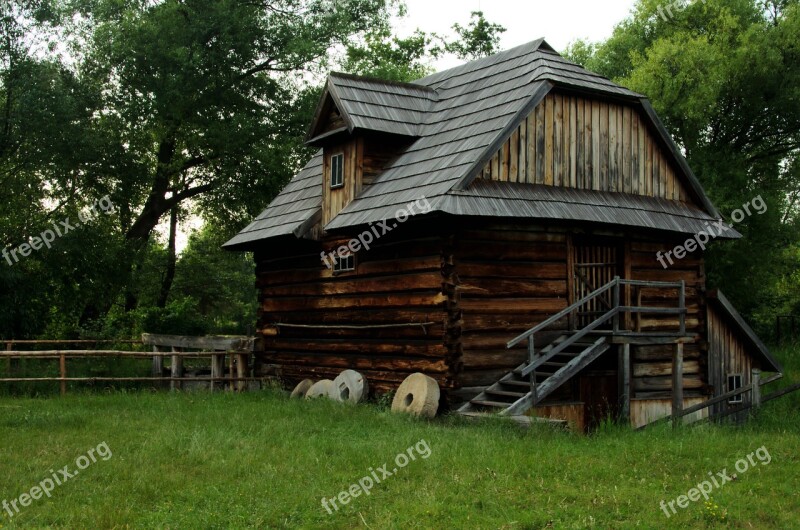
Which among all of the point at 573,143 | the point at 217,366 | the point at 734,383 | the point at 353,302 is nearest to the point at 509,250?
the point at 573,143

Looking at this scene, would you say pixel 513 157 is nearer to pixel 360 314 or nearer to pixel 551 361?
pixel 551 361

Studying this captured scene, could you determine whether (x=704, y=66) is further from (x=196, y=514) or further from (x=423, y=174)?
(x=196, y=514)

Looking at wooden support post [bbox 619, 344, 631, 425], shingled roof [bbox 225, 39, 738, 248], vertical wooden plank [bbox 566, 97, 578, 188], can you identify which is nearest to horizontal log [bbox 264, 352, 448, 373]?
shingled roof [bbox 225, 39, 738, 248]

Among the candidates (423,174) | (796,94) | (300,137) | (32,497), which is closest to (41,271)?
(300,137)

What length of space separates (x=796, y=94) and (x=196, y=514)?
2372cm

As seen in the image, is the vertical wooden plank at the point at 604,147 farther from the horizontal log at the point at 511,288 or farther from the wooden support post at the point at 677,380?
the wooden support post at the point at 677,380

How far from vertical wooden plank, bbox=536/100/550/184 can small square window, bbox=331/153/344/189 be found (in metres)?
4.10

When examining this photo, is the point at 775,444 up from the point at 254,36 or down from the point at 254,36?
down

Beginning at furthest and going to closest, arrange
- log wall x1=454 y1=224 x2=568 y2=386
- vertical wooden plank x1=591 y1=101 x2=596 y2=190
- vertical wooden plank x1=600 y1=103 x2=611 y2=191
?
1. vertical wooden plank x1=600 y1=103 x2=611 y2=191
2. vertical wooden plank x1=591 y1=101 x2=596 y2=190
3. log wall x1=454 y1=224 x2=568 y2=386

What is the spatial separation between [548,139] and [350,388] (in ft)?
19.2

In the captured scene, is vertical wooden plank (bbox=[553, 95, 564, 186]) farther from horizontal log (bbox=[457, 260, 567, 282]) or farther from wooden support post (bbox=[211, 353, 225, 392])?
wooden support post (bbox=[211, 353, 225, 392])

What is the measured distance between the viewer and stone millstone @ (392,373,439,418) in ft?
45.5

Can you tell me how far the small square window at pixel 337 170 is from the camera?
57.1 ft

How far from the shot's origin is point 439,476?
9508mm
